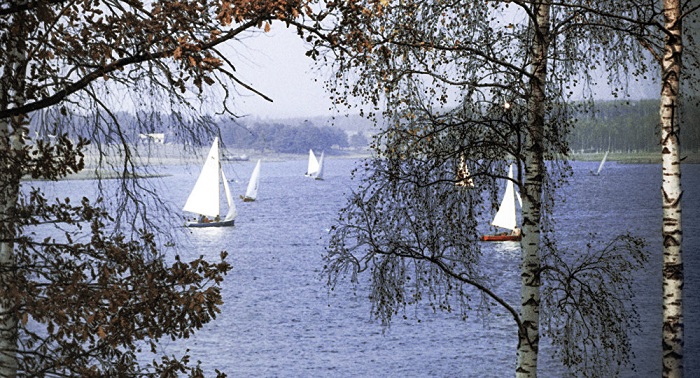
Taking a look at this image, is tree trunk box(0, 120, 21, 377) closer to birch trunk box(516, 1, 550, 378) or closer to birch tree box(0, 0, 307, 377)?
birch tree box(0, 0, 307, 377)

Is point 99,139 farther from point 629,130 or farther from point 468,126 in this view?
point 629,130

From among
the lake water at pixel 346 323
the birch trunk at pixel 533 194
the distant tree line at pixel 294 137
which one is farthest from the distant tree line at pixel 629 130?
the distant tree line at pixel 294 137

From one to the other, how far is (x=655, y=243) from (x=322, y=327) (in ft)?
105

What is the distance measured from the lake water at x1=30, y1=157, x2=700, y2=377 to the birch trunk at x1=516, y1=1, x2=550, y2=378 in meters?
3.54

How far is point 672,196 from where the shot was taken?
369 inches

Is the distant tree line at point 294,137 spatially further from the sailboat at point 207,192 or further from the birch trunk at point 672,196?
the birch trunk at point 672,196

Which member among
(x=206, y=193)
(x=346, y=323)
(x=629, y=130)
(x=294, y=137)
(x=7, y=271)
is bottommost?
(x=346, y=323)

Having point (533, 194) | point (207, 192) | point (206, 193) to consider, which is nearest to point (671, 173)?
point (533, 194)

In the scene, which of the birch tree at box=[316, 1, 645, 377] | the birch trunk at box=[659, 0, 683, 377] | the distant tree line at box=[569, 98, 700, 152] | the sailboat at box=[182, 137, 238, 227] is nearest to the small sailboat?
the birch tree at box=[316, 1, 645, 377]

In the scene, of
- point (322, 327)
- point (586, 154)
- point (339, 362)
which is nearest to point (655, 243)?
point (322, 327)

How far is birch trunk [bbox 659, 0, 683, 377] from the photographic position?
9.37 m

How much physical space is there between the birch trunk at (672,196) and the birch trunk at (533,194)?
1.26 metres

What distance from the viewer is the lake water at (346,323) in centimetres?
3559

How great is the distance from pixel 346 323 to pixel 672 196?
36.1 meters
